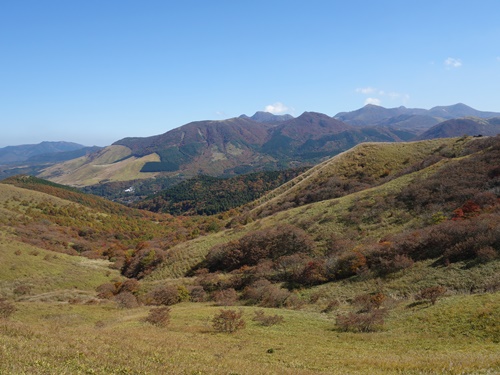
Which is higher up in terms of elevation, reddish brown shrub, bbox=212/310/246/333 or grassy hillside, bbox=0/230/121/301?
reddish brown shrub, bbox=212/310/246/333

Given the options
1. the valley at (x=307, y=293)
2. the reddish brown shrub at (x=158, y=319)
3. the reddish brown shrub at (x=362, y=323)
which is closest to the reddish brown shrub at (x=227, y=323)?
the valley at (x=307, y=293)

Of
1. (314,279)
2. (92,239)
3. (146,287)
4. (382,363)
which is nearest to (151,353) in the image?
(382,363)

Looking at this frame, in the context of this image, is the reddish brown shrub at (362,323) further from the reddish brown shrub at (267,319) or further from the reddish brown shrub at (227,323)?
the reddish brown shrub at (227,323)

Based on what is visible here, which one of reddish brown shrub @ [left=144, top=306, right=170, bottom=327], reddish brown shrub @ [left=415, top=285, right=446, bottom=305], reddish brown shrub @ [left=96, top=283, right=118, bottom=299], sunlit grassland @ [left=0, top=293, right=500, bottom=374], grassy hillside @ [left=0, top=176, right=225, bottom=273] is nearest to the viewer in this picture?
sunlit grassland @ [left=0, top=293, right=500, bottom=374]

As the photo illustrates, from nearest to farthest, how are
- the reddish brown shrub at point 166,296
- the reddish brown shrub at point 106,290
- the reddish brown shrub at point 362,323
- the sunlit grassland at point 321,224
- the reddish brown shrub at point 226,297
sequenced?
the reddish brown shrub at point 362,323, the reddish brown shrub at point 226,297, the reddish brown shrub at point 166,296, the sunlit grassland at point 321,224, the reddish brown shrub at point 106,290

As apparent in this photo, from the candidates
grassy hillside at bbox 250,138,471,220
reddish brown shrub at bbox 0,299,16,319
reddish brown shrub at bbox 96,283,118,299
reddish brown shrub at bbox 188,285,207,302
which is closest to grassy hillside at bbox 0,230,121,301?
reddish brown shrub at bbox 96,283,118,299

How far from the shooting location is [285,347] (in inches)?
744

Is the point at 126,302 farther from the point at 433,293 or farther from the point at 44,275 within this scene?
the point at 433,293

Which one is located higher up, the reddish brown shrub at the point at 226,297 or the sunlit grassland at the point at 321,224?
the sunlit grassland at the point at 321,224

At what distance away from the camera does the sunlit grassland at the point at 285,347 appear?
12.1m

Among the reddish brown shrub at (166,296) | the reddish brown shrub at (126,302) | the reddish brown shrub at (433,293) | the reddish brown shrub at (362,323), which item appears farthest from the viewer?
the reddish brown shrub at (166,296)

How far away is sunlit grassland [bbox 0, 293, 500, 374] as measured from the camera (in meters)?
12.1

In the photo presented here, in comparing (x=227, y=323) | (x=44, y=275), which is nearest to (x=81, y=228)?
(x=44, y=275)

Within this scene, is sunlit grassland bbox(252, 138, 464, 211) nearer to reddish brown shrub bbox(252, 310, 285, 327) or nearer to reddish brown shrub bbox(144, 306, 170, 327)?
reddish brown shrub bbox(252, 310, 285, 327)
